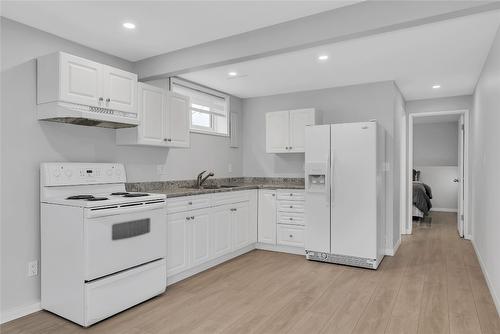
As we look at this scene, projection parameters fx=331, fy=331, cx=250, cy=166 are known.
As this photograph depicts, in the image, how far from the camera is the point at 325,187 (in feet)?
13.4

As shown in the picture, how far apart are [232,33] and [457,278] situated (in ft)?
11.4

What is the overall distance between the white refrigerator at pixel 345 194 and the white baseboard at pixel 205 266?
91cm

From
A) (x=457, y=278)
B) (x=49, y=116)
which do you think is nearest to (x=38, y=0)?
(x=49, y=116)

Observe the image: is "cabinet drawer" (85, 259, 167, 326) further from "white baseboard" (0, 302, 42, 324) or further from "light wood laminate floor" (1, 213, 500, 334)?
"white baseboard" (0, 302, 42, 324)

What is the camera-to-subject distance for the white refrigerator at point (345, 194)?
3891 mm

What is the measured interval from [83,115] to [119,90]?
20.0 inches

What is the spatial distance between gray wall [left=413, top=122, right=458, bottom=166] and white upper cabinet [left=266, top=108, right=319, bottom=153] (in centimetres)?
579

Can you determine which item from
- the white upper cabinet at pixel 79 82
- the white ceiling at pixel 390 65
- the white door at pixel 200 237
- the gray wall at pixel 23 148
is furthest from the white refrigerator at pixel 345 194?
the gray wall at pixel 23 148

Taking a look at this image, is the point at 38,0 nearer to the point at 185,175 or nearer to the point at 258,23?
the point at 258,23

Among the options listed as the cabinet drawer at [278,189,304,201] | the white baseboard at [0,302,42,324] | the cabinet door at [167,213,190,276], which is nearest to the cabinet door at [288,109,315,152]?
the cabinet drawer at [278,189,304,201]

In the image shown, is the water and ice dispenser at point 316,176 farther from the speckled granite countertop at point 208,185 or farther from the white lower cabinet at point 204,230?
the white lower cabinet at point 204,230

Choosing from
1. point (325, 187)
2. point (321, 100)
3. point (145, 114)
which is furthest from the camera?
point (321, 100)

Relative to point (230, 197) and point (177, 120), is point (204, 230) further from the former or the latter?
point (177, 120)

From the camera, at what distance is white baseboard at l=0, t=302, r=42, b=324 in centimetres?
262
